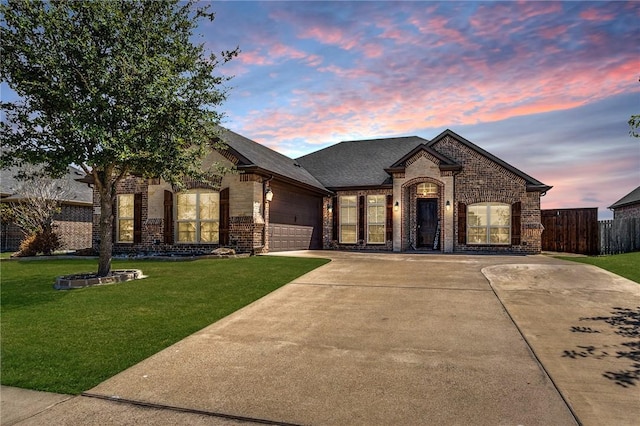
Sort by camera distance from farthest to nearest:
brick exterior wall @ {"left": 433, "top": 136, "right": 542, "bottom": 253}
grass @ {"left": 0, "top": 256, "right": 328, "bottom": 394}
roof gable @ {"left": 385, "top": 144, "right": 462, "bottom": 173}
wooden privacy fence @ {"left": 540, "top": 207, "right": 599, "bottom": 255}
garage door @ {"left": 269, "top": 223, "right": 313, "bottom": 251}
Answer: roof gable @ {"left": 385, "top": 144, "right": 462, "bottom": 173}, wooden privacy fence @ {"left": 540, "top": 207, "right": 599, "bottom": 255}, brick exterior wall @ {"left": 433, "top": 136, "right": 542, "bottom": 253}, garage door @ {"left": 269, "top": 223, "right": 313, "bottom": 251}, grass @ {"left": 0, "top": 256, "right": 328, "bottom": 394}

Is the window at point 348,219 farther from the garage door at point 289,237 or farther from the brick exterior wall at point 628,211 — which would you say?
the brick exterior wall at point 628,211

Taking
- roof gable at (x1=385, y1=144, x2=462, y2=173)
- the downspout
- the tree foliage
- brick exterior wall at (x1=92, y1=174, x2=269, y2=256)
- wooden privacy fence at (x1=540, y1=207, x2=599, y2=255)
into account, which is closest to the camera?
brick exterior wall at (x1=92, y1=174, x2=269, y2=256)

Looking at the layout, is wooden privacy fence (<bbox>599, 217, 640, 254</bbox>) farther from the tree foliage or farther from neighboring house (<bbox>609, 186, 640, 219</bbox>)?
the tree foliage

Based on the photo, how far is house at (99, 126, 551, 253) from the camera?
16.1m

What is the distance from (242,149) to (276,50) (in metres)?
5.32

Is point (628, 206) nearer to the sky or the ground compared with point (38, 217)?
nearer to the sky

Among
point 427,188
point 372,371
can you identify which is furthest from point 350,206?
point 372,371

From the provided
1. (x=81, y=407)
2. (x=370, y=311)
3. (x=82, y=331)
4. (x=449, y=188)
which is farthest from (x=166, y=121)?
(x=449, y=188)

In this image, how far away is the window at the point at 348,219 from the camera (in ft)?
69.7

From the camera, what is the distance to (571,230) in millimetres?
19344

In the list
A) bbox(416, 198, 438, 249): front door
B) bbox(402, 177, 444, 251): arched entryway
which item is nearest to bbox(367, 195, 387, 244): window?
bbox(402, 177, 444, 251): arched entryway

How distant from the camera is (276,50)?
12828 mm

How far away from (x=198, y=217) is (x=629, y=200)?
86.7ft

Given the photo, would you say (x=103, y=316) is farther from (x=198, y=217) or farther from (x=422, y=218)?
(x=422, y=218)
